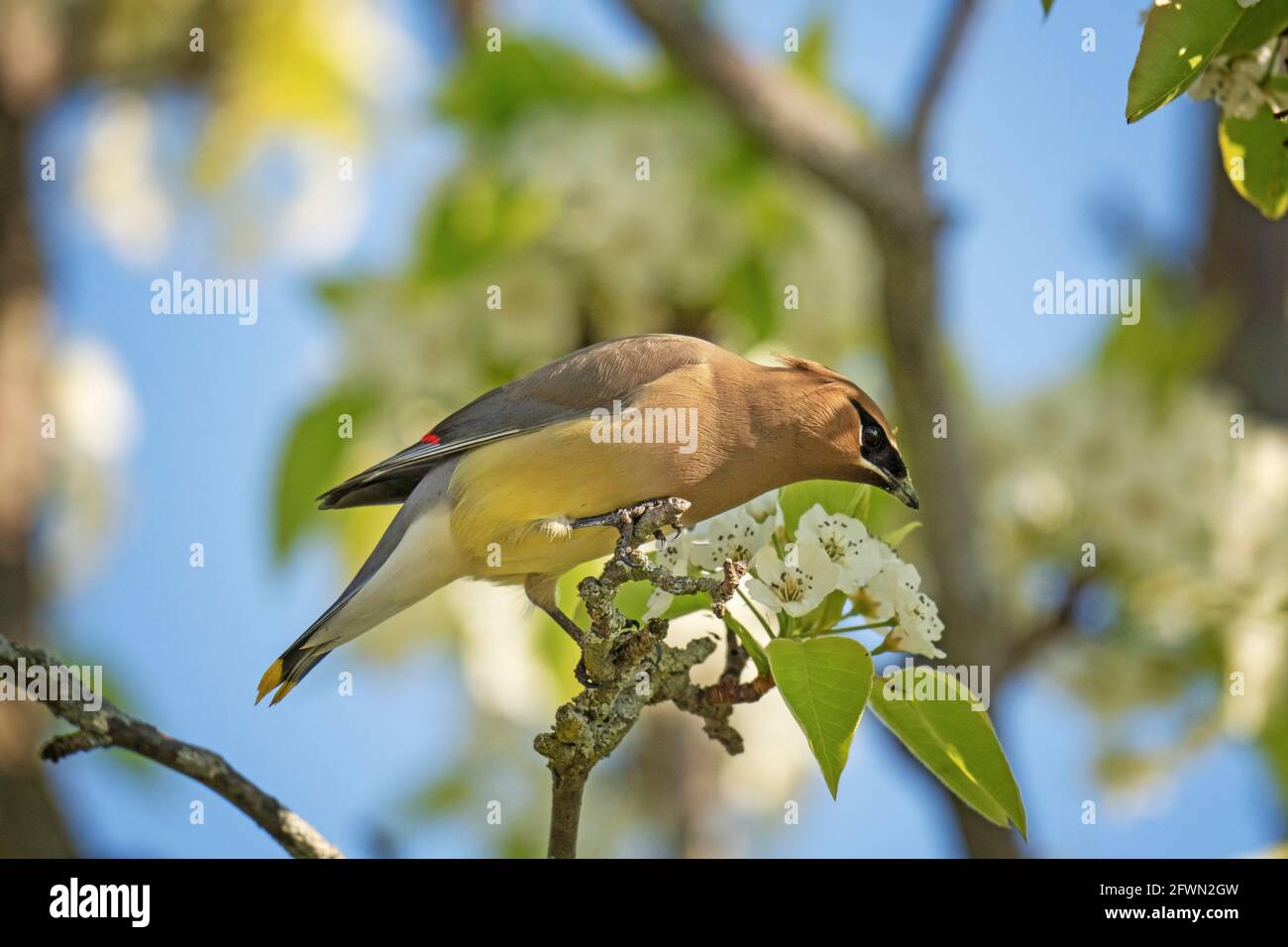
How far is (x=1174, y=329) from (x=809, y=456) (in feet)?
9.53

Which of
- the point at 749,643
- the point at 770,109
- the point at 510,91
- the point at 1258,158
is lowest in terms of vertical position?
the point at 749,643

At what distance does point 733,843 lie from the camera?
5.56 meters

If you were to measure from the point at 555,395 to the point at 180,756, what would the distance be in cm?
91

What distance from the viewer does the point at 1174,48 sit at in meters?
1.71

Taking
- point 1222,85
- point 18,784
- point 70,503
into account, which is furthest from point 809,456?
point 70,503

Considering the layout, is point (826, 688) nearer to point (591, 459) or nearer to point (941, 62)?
point (591, 459)

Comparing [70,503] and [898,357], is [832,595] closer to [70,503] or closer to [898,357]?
[898,357]

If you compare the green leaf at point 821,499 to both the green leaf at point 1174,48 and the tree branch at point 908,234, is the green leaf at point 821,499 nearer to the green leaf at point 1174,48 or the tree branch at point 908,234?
the green leaf at point 1174,48

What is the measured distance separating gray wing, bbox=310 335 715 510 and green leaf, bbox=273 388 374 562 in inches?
65.1

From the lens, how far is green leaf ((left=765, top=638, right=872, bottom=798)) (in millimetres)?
1742

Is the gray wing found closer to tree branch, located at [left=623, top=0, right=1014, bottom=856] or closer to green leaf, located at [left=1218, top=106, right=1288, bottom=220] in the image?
green leaf, located at [left=1218, top=106, right=1288, bottom=220]

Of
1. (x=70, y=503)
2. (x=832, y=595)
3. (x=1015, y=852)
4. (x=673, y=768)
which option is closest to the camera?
(x=832, y=595)

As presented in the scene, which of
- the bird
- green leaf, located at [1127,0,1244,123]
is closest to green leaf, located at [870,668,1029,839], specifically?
the bird

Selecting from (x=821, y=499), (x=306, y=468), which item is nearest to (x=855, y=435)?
(x=821, y=499)
